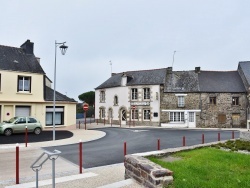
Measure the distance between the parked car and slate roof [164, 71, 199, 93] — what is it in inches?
779

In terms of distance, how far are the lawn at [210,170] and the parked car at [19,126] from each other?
15.0 metres

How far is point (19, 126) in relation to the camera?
1934cm

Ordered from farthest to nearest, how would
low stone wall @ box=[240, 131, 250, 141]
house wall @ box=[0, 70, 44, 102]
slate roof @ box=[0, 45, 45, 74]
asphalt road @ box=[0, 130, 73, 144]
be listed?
slate roof @ box=[0, 45, 45, 74], house wall @ box=[0, 70, 44, 102], asphalt road @ box=[0, 130, 73, 144], low stone wall @ box=[240, 131, 250, 141]

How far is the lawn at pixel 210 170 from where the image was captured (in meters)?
5.29

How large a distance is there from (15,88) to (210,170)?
20.6 metres

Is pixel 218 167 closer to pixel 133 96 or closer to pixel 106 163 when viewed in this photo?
pixel 106 163

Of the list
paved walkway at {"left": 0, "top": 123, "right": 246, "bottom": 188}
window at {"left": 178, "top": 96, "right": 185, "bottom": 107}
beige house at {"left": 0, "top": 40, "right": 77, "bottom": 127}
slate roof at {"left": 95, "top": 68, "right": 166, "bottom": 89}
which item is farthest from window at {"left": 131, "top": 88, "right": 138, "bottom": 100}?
paved walkway at {"left": 0, "top": 123, "right": 246, "bottom": 188}

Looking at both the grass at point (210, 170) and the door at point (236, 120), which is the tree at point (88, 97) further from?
the grass at point (210, 170)

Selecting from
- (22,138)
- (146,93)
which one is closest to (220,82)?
(146,93)

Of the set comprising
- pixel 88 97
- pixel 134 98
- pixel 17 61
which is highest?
pixel 17 61

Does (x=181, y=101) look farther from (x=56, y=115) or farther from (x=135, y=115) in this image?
(x=56, y=115)

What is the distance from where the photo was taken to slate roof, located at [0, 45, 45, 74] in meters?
22.7

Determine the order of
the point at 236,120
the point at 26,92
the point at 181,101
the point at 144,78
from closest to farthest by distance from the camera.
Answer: the point at 26,92
the point at 236,120
the point at 181,101
the point at 144,78

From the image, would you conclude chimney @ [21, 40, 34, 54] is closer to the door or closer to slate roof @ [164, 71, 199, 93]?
slate roof @ [164, 71, 199, 93]
